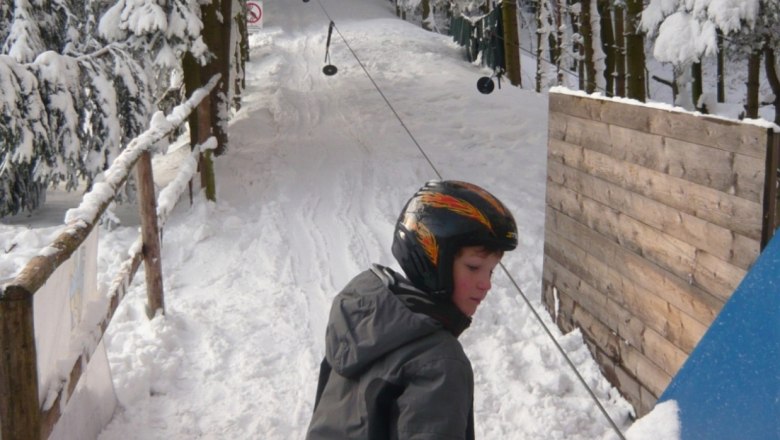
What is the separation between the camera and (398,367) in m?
1.94

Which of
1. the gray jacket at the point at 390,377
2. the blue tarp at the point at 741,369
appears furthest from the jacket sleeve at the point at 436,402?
the blue tarp at the point at 741,369

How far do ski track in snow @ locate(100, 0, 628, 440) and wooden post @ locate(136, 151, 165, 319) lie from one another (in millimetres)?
153

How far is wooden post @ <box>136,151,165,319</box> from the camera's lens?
5.70 metres

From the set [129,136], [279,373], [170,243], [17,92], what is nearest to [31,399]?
[279,373]

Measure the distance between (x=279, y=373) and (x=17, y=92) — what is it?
14.0 ft

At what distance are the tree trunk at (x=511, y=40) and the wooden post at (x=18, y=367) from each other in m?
16.6

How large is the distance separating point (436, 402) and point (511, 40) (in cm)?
1790

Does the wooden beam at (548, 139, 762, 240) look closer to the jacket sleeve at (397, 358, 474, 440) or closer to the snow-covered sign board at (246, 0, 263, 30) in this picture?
the jacket sleeve at (397, 358, 474, 440)

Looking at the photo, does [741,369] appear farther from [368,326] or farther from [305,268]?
[305,268]

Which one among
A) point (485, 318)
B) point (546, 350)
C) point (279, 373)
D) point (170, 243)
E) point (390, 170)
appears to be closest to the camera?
point (279, 373)

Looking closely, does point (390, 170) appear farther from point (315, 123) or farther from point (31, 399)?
point (31, 399)

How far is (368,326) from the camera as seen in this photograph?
2037 mm

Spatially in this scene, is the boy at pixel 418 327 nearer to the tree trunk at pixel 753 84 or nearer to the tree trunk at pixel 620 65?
the tree trunk at pixel 620 65

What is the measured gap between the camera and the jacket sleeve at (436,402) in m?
1.86
